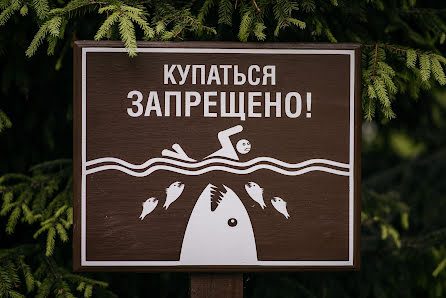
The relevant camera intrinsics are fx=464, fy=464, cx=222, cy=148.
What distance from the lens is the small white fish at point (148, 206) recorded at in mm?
1903

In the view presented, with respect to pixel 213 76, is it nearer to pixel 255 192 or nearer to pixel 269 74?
pixel 269 74

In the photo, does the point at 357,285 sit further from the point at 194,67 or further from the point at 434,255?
the point at 194,67

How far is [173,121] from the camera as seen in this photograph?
6.27 feet

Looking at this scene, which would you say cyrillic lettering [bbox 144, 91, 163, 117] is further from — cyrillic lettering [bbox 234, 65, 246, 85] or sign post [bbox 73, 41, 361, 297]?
cyrillic lettering [bbox 234, 65, 246, 85]

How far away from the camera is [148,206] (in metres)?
1.91

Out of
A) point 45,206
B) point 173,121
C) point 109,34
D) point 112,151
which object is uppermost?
point 109,34

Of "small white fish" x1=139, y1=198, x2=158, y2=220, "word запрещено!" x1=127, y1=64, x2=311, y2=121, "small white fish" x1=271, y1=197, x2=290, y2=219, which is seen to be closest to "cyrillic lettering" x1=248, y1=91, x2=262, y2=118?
"word запрещено!" x1=127, y1=64, x2=311, y2=121

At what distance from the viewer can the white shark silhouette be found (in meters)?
1.90

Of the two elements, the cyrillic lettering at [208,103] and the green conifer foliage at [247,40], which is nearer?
the cyrillic lettering at [208,103]

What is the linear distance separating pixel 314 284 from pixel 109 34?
1935mm

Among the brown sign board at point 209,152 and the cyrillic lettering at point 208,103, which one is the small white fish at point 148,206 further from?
the cyrillic lettering at point 208,103

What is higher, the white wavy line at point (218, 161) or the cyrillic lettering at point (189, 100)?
the cyrillic lettering at point (189, 100)

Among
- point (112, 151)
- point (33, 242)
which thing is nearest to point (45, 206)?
point (33, 242)

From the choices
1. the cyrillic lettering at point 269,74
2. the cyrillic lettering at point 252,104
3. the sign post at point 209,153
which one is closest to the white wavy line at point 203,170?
the sign post at point 209,153
